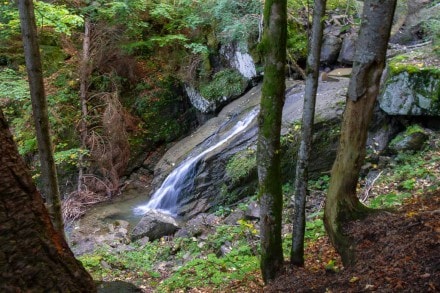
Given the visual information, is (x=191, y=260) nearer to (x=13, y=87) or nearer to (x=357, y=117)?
(x=357, y=117)

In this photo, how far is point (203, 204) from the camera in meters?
10.2

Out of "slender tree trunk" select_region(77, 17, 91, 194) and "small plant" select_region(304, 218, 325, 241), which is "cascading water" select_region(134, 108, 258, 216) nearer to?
"slender tree trunk" select_region(77, 17, 91, 194)

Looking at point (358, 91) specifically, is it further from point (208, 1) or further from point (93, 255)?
point (208, 1)

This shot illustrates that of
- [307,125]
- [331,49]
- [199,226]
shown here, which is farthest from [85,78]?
[307,125]

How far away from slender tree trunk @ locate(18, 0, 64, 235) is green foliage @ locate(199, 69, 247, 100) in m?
8.77

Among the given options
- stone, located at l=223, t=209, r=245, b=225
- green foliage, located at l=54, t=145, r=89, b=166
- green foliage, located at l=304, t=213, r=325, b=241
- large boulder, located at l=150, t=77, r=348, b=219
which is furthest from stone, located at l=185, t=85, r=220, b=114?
green foliage, located at l=304, t=213, r=325, b=241

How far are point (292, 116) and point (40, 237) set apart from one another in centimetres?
883

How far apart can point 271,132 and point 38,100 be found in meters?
2.90

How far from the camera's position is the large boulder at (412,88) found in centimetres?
782

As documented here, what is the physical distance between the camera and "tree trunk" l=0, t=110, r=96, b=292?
1331 millimetres

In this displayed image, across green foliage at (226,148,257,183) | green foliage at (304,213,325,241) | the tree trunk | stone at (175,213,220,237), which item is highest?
the tree trunk

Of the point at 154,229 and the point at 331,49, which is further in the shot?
the point at 331,49

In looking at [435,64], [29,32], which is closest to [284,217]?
[435,64]

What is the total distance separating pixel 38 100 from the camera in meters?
4.77
